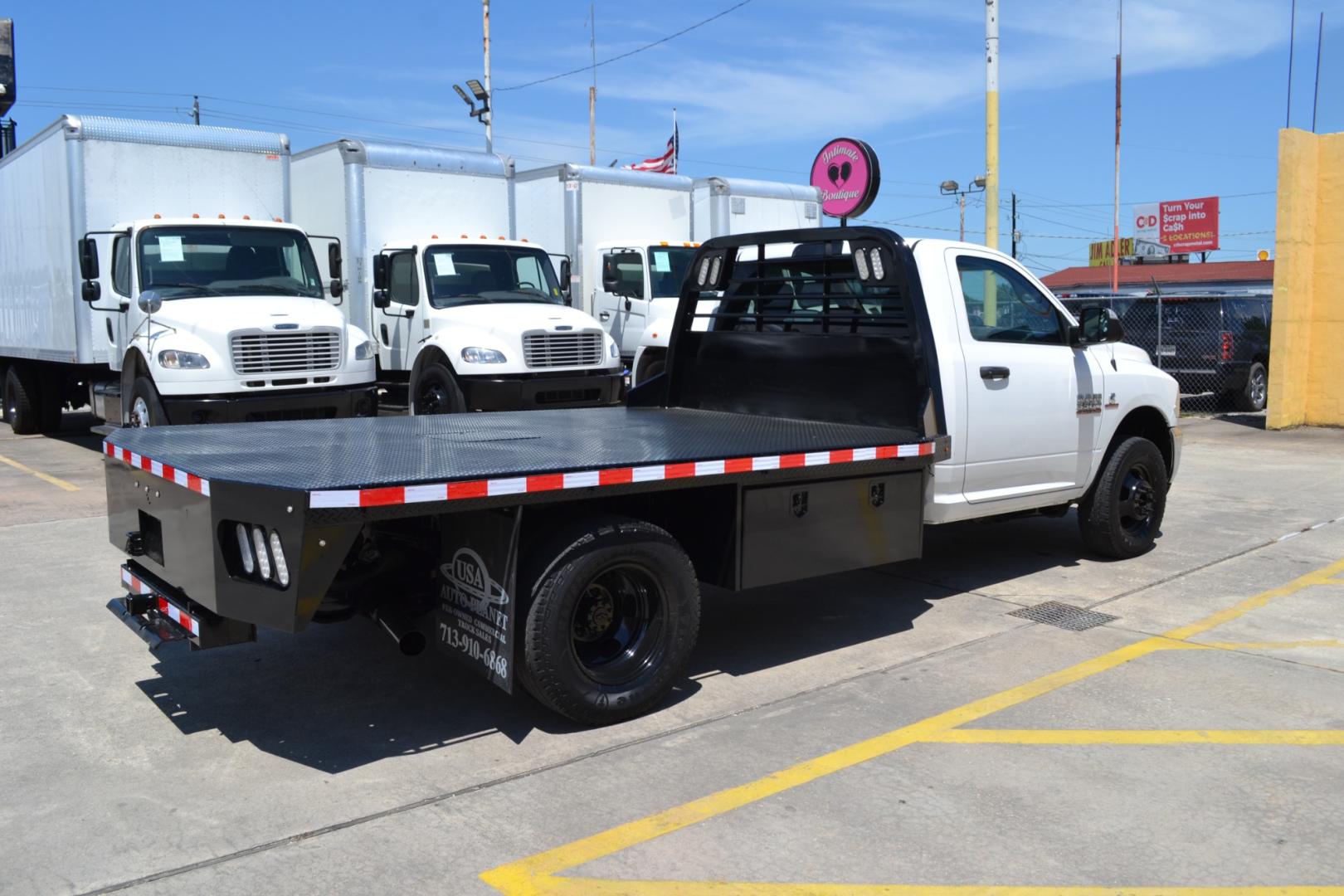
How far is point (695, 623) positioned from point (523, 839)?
1.46 metres

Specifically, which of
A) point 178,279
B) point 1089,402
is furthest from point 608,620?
point 178,279

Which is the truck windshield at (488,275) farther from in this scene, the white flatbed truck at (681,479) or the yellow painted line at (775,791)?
the yellow painted line at (775,791)

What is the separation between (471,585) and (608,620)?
64 centimetres

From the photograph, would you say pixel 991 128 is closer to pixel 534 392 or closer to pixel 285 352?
pixel 534 392

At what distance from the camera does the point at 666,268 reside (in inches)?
625

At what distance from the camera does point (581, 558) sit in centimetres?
456

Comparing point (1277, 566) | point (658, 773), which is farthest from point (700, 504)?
point (1277, 566)

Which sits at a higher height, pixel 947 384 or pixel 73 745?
pixel 947 384

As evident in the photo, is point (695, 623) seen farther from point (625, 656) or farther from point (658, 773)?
point (658, 773)

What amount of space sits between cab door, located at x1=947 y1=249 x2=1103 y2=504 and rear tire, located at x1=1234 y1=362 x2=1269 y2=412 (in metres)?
13.2

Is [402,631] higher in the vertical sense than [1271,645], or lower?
higher

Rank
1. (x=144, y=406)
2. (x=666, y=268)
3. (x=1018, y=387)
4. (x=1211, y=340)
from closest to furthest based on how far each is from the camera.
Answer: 1. (x=1018, y=387)
2. (x=144, y=406)
3. (x=666, y=268)
4. (x=1211, y=340)

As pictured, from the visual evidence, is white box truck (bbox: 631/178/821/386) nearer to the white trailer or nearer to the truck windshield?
the white trailer

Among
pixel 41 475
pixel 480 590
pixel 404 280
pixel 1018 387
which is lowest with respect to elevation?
pixel 41 475
